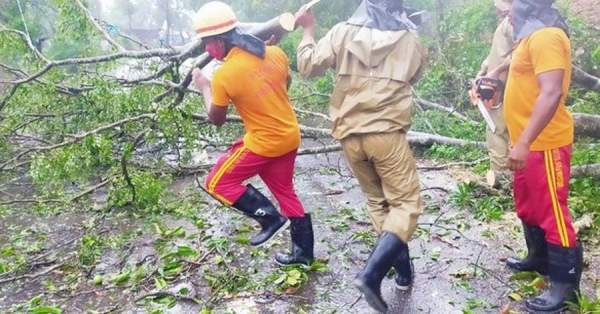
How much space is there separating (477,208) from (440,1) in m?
11.9

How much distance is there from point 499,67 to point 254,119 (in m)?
1.96

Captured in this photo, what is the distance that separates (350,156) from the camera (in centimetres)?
294

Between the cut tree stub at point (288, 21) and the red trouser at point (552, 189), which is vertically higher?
the cut tree stub at point (288, 21)

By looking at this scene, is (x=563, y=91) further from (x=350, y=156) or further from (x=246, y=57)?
(x=246, y=57)

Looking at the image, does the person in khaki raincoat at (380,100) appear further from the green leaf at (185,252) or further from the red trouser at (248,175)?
the green leaf at (185,252)

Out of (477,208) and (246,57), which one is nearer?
(246,57)

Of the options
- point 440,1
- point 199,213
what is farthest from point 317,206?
point 440,1

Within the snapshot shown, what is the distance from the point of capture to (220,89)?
313 cm

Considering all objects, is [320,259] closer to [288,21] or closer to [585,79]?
[288,21]

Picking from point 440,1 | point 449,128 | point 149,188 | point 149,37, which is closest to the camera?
point 149,188

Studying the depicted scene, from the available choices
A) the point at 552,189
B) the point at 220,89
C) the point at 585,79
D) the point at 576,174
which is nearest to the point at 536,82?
the point at 552,189

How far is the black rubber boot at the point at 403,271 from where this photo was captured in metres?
3.09

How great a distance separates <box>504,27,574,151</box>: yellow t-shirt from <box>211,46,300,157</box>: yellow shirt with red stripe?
1.28 metres

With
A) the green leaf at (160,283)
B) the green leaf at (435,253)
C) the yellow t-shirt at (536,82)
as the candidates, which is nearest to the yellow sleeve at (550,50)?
the yellow t-shirt at (536,82)
